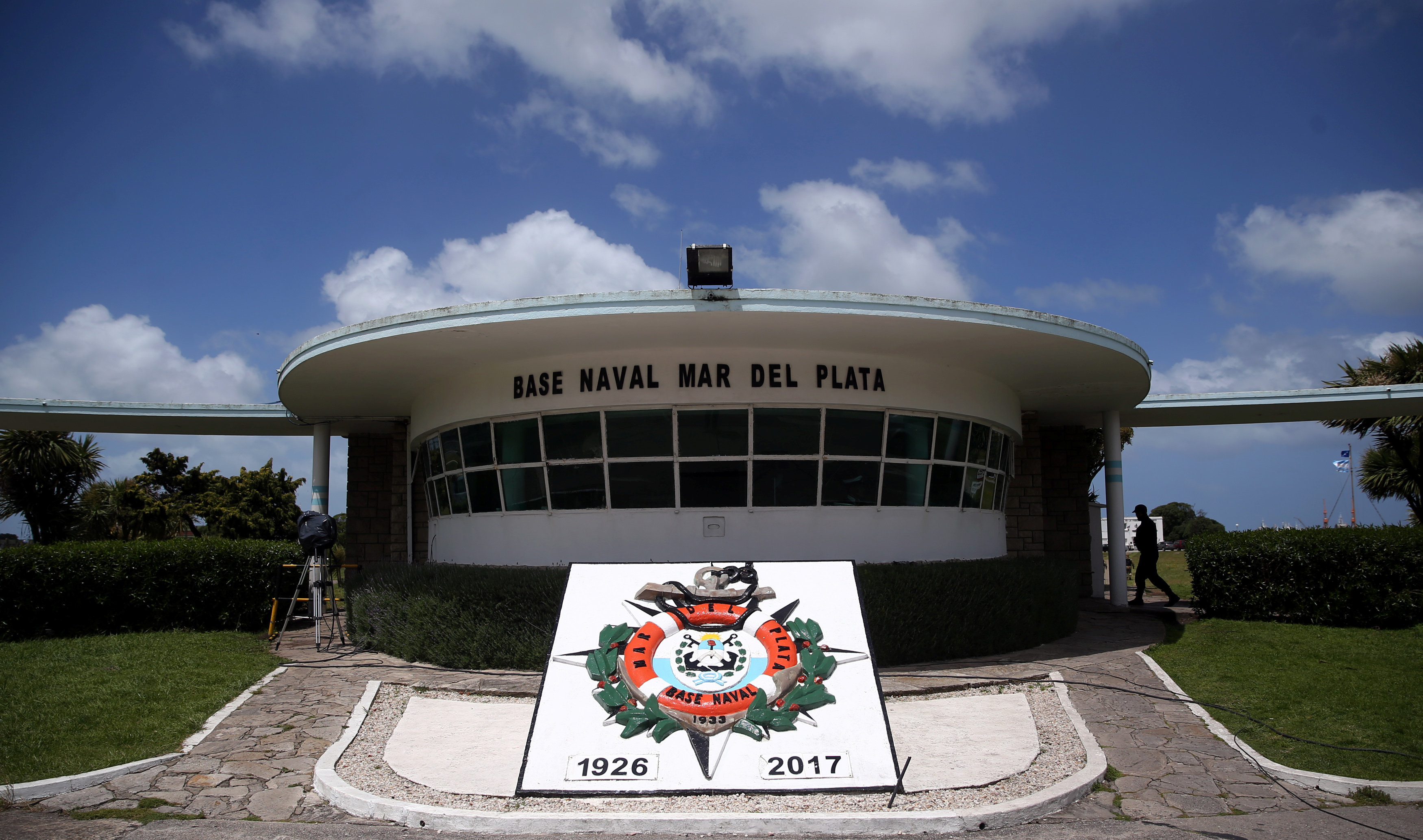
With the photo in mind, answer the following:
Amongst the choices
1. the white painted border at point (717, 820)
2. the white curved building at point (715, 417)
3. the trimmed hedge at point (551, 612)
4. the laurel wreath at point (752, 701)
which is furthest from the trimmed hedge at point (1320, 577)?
the laurel wreath at point (752, 701)

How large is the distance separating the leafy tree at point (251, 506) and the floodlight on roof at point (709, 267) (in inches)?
1027

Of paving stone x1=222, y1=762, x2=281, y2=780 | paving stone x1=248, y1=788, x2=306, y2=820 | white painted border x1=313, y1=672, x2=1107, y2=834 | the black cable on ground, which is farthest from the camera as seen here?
the black cable on ground

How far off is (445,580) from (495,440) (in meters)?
2.33

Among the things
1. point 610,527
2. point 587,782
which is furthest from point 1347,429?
point 587,782

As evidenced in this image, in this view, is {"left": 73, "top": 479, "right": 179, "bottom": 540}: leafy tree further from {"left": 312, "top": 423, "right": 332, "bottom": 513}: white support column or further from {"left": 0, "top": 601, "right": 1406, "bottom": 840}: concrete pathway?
{"left": 0, "top": 601, "right": 1406, "bottom": 840}: concrete pathway

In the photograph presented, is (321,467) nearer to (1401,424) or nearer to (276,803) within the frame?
(276,803)

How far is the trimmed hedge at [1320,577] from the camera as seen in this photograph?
11930mm

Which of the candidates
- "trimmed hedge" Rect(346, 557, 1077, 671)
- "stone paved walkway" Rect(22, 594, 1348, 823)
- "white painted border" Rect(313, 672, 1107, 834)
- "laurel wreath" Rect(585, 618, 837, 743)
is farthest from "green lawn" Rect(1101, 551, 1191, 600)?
"white painted border" Rect(313, 672, 1107, 834)

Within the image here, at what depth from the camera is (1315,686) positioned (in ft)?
28.7

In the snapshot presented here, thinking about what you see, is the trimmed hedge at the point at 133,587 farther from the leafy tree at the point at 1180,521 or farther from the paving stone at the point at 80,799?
the leafy tree at the point at 1180,521

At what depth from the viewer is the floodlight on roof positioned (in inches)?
379

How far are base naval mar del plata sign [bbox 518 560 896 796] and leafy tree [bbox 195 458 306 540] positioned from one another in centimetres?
2780

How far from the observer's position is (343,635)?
12.0m

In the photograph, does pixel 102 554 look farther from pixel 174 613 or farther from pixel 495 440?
pixel 495 440
